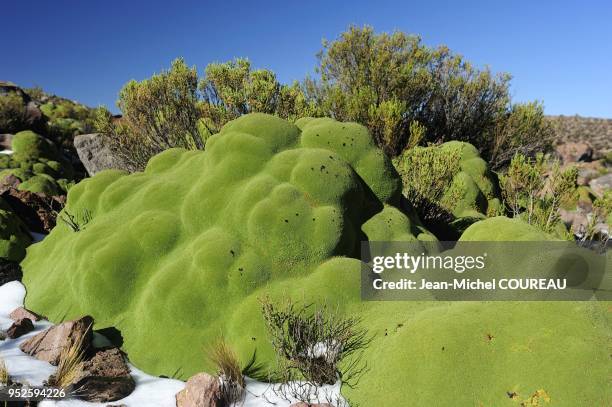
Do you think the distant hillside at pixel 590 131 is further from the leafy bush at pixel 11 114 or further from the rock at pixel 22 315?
the rock at pixel 22 315

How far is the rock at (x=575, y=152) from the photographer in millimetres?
53219

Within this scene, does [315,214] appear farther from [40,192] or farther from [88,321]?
[40,192]

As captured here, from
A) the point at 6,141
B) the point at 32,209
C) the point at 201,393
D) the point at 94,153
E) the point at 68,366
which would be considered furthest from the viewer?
the point at 6,141

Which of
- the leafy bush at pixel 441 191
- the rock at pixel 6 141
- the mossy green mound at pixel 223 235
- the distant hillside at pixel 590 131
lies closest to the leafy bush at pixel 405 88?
the leafy bush at pixel 441 191

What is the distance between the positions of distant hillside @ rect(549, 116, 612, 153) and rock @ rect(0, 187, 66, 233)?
74.9 m

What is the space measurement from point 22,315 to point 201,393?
4.95 m

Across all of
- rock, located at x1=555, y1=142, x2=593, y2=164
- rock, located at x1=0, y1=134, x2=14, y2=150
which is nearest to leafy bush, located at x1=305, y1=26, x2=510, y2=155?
rock, located at x1=0, y1=134, x2=14, y2=150

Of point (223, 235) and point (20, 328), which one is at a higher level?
point (223, 235)

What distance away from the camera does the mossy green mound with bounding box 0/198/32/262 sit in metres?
10.9

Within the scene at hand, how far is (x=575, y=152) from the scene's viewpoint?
54.3 metres

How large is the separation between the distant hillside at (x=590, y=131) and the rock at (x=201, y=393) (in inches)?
3043

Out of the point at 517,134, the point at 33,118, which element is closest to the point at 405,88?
the point at 517,134

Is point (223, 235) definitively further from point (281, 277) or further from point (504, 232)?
point (504, 232)

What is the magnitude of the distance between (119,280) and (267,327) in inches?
127
